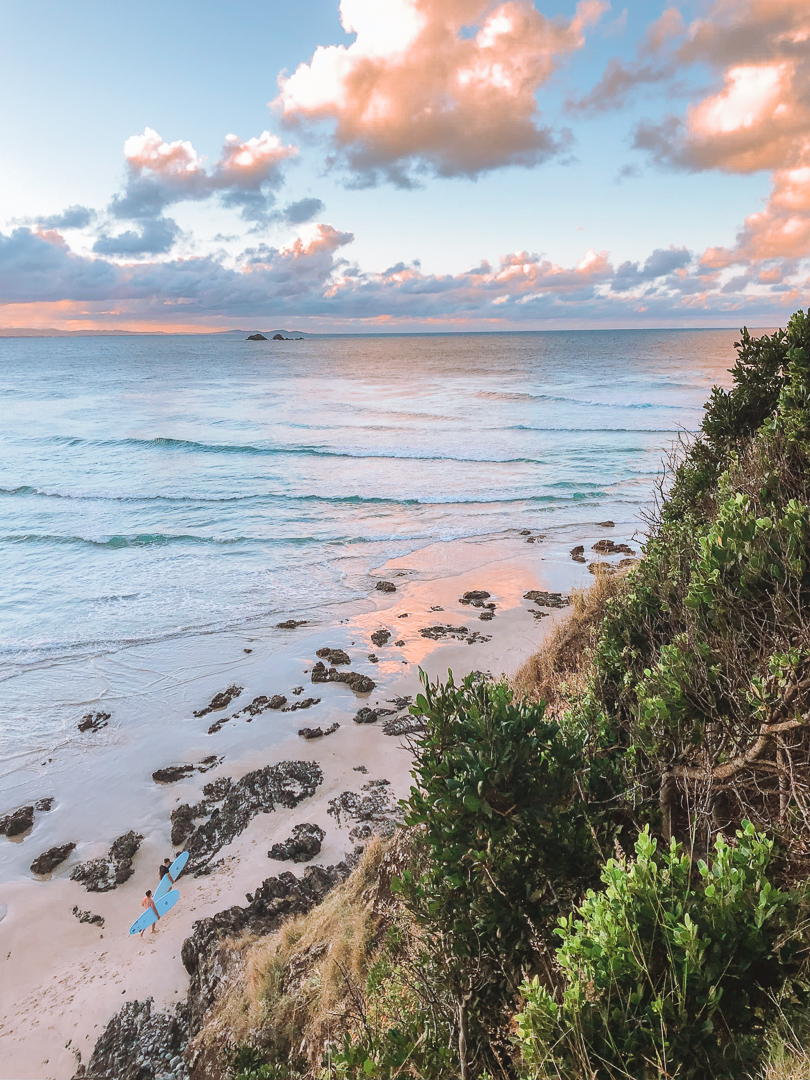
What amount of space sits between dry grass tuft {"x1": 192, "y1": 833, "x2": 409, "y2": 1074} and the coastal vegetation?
0.03m

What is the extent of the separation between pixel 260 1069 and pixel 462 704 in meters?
3.77

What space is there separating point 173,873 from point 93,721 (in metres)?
4.82

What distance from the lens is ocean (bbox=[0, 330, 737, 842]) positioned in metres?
14.1

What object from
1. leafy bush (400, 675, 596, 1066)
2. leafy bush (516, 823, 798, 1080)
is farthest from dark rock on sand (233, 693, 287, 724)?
leafy bush (516, 823, 798, 1080)

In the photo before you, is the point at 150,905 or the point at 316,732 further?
the point at 316,732

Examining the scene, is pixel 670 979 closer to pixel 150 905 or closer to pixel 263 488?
pixel 150 905

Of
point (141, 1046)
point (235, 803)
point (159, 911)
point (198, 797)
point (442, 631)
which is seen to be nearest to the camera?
point (141, 1046)

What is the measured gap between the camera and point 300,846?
8.48 meters

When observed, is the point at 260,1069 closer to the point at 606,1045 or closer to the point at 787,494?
the point at 606,1045

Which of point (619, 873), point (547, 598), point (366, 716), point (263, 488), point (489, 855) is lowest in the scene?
point (366, 716)

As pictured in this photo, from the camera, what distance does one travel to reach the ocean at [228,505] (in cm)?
1408

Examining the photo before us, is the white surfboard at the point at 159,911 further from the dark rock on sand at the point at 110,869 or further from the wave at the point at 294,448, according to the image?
the wave at the point at 294,448

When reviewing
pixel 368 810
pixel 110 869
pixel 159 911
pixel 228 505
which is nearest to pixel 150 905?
pixel 159 911

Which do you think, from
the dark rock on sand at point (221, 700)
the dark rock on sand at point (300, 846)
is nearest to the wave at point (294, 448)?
the dark rock on sand at point (221, 700)
